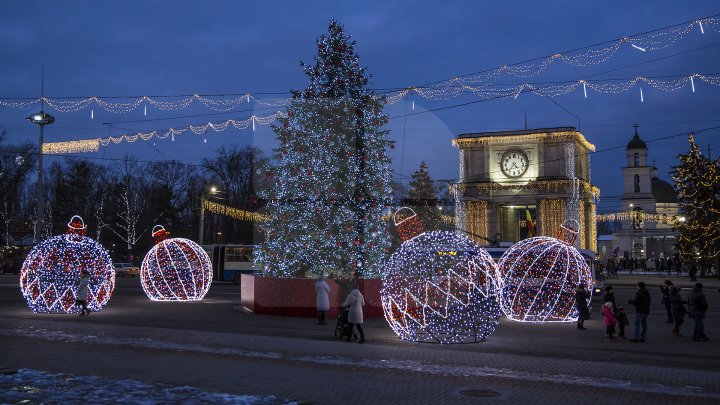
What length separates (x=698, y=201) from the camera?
173 ft

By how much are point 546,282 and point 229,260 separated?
1222 inches

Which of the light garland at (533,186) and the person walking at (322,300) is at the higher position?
the light garland at (533,186)

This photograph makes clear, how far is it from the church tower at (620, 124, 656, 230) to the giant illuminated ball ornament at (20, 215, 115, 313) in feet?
267

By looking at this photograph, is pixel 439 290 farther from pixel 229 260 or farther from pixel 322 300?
pixel 229 260

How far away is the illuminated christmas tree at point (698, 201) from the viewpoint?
165 ft

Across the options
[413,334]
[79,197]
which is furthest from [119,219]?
[413,334]

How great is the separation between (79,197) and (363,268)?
59222mm

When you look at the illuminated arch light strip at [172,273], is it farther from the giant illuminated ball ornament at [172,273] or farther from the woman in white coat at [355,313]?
the woman in white coat at [355,313]

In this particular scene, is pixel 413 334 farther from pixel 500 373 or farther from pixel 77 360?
pixel 77 360

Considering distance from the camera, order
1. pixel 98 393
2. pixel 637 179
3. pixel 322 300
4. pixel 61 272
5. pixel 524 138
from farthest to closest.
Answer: pixel 637 179, pixel 524 138, pixel 61 272, pixel 322 300, pixel 98 393

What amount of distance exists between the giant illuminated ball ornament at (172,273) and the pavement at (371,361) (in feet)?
30.7

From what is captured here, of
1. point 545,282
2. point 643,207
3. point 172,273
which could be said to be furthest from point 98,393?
point 643,207

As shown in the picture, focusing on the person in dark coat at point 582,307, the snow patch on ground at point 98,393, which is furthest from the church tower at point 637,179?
the snow patch on ground at point 98,393

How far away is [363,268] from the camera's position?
22281 millimetres
